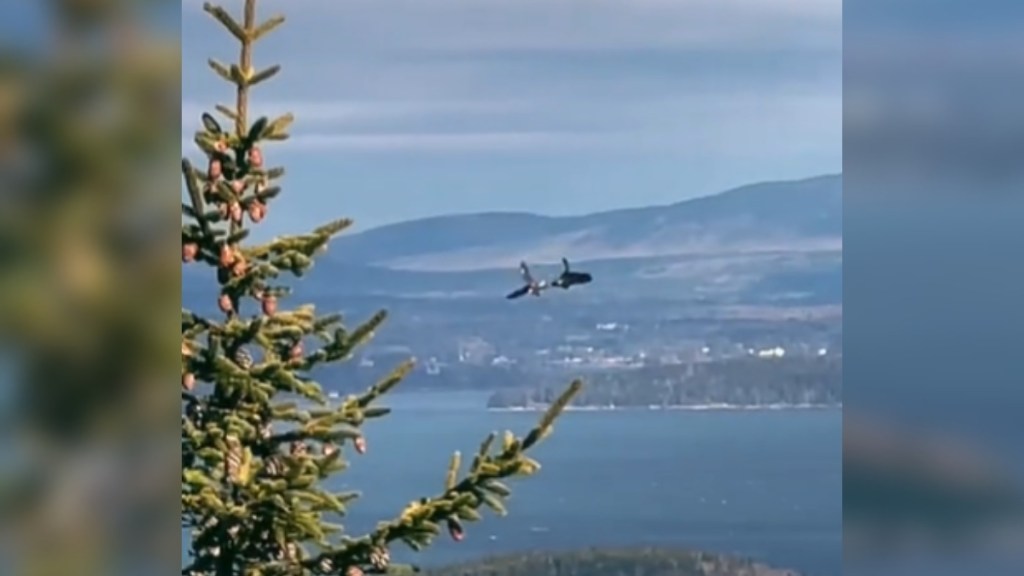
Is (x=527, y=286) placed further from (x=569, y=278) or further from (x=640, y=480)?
(x=640, y=480)

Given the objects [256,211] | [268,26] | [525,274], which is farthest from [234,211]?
[525,274]

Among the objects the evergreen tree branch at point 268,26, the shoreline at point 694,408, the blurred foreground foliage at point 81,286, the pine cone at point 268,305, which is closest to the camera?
the blurred foreground foliage at point 81,286

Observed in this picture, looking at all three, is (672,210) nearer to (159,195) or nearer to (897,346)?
(897,346)

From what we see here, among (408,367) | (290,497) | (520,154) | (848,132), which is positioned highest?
(520,154)

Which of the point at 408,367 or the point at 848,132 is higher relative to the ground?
the point at 848,132

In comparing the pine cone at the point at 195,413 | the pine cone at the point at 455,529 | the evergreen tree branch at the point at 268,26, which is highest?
the evergreen tree branch at the point at 268,26

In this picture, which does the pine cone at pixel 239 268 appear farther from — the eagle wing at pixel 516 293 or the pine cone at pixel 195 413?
the eagle wing at pixel 516 293

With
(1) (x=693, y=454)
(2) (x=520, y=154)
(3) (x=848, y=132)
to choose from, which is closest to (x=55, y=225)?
(3) (x=848, y=132)

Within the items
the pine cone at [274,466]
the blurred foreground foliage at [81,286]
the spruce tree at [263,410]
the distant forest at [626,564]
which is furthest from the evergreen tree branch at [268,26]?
the blurred foreground foliage at [81,286]
